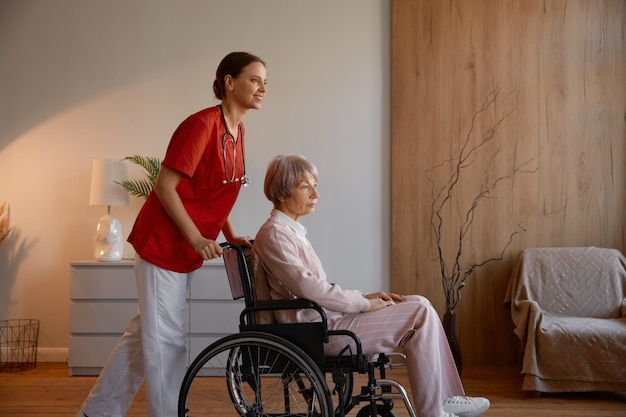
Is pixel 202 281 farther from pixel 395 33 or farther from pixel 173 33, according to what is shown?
pixel 395 33

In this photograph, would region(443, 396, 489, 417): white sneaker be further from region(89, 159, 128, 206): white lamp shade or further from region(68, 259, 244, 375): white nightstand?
region(89, 159, 128, 206): white lamp shade

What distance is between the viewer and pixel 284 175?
238 centimetres

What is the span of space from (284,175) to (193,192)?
314 millimetres

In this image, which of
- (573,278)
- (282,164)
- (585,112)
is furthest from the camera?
(585,112)

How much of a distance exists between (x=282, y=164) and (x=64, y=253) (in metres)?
2.43

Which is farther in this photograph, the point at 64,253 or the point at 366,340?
the point at 64,253

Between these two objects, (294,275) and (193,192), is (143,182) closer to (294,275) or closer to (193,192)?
(193,192)

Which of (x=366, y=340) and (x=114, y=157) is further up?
(x=114, y=157)

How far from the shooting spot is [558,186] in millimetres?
4172

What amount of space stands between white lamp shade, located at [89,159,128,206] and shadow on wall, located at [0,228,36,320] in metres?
0.67

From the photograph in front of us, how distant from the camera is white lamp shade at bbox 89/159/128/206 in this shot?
396 centimetres

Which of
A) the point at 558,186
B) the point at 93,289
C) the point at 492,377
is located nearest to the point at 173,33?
the point at 93,289

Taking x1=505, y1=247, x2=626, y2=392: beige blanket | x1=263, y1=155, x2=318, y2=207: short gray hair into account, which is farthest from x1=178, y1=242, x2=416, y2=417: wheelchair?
x1=505, y1=247, x2=626, y2=392: beige blanket

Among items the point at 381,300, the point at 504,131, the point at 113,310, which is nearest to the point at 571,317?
the point at 504,131
